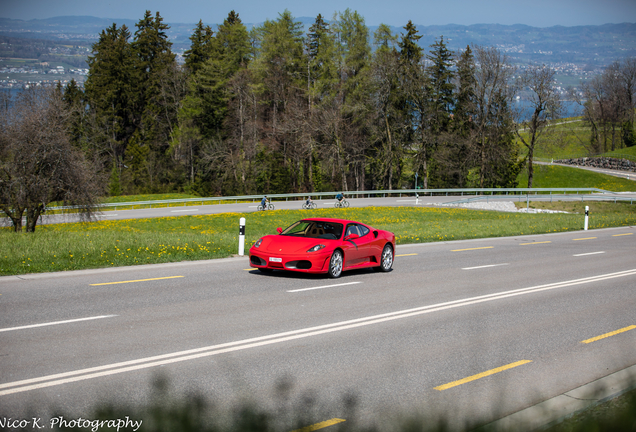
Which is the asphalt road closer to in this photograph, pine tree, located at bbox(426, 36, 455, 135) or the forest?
the forest

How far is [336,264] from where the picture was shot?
1305cm

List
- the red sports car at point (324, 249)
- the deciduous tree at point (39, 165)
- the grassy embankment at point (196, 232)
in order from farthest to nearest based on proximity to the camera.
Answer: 1. the deciduous tree at point (39, 165)
2. the grassy embankment at point (196, 232)
3. the red sports car at point (324, 249)

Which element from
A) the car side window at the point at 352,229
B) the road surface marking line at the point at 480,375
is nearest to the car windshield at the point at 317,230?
the car side window at the point at 352,229

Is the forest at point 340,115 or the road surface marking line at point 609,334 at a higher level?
the forest at point 340,115

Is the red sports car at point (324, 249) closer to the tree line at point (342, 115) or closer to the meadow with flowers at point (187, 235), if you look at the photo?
the meadow with flowers at point (187, 235)

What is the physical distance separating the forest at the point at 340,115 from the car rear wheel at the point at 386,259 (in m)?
46.3

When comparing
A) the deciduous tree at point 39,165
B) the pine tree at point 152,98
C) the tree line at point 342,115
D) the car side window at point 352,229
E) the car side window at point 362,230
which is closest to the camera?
the car side window at point 352,229

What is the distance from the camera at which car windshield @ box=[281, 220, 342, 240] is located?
13.5 m

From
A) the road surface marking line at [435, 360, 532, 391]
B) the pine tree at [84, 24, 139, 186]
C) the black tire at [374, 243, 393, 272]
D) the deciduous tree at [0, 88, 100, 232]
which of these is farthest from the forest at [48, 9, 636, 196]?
the road surface marking line at [435, 360, 532, 391]

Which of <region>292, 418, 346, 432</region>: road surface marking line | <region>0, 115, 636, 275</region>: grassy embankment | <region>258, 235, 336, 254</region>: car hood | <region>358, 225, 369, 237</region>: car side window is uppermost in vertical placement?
<region>358, 225, 369, 237</region>: car side window

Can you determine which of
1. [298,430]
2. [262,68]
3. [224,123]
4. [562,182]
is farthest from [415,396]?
[562,182]

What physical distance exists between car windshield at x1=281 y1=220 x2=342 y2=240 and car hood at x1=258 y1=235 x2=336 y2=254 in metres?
0.38

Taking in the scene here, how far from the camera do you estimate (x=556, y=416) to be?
5039 mm

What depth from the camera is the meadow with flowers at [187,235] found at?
44.2ft
